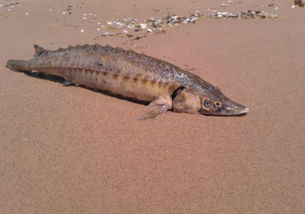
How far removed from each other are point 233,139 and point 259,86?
1.42 metres

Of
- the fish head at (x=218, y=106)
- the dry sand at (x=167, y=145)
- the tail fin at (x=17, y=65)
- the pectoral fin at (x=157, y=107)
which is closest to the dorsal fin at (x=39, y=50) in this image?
the tail fin at (x=17, y=65)

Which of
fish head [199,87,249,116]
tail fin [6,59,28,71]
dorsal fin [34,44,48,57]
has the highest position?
dorsal fin [34,44,48,57]

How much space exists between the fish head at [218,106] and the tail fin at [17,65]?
302 cm

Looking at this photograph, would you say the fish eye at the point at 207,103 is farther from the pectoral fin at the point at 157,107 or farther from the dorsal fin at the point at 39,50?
the dorsal fin at the point at 39,50

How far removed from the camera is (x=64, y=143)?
4.02 meters

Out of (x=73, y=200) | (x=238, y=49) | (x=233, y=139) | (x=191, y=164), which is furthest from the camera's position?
(x=238, y=49)

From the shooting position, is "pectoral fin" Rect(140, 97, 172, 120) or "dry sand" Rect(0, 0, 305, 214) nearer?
"dry sand" Rect(0, 0, 305, 214)

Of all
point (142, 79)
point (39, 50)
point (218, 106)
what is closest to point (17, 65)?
point (39, 50)

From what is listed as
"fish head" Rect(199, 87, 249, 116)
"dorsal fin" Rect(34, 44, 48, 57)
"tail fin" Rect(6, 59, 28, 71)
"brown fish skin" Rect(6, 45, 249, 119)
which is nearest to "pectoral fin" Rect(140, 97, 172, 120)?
"brown fish skin" Rect(6, 45, 249, 119)

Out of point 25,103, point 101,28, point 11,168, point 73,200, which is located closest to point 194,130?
point 73,200

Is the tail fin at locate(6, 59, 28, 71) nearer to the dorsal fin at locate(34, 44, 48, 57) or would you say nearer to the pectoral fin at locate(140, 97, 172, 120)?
the dorsal fin at locate(34, 44, 48, 57)

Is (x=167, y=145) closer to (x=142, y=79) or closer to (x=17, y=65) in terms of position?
(x=142, y=79)

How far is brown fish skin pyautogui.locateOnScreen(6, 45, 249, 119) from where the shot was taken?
4.53 m

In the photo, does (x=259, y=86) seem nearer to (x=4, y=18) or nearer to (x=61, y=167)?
(x=61, y=167)
